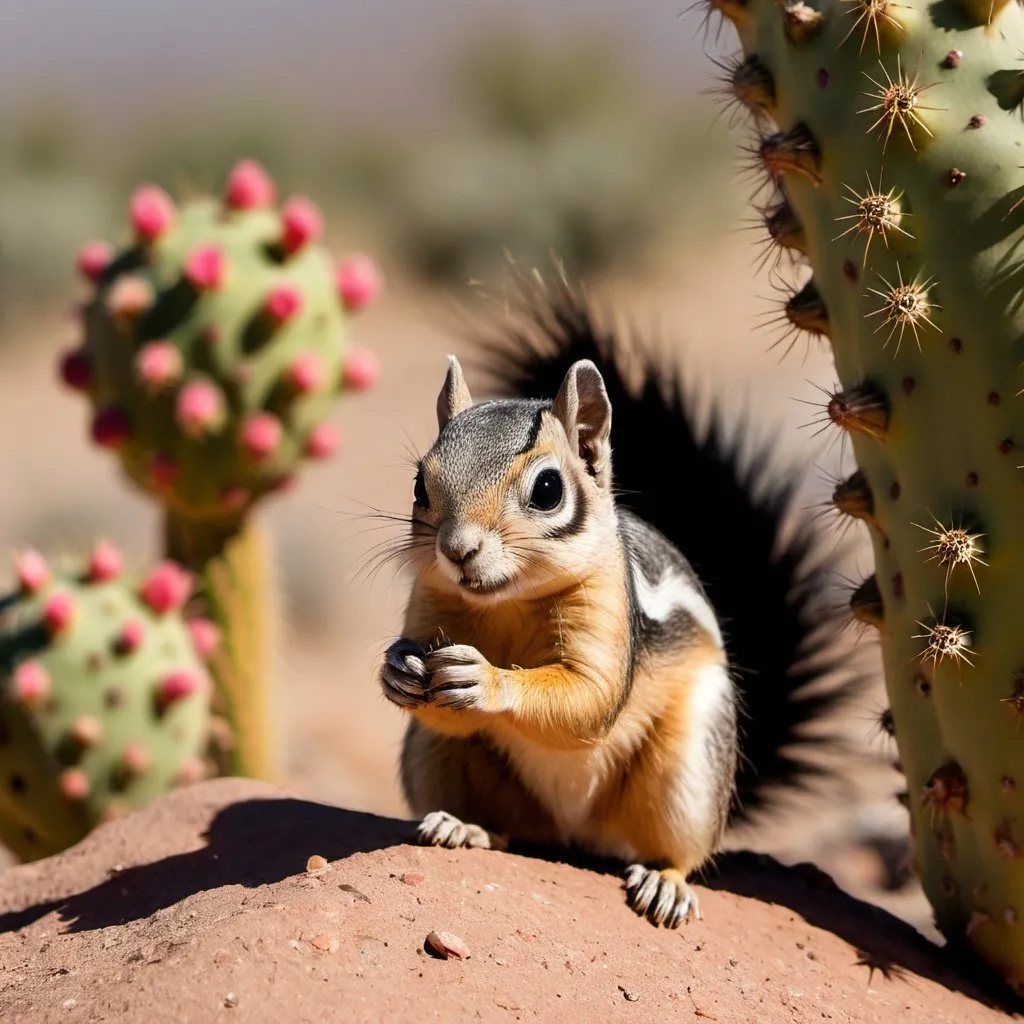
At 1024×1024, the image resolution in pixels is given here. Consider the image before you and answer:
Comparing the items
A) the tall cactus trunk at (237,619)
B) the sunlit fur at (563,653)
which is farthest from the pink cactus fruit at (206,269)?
the sunlit fur at (563,653)

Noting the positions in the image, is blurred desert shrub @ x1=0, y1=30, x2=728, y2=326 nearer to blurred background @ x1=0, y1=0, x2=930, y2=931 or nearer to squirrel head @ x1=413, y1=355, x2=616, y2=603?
blurred background @ x1=0, y1=0, x2=930, y2=931

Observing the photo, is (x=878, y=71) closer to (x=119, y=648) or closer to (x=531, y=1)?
(x=119, y=648)

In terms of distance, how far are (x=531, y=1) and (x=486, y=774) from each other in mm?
65628

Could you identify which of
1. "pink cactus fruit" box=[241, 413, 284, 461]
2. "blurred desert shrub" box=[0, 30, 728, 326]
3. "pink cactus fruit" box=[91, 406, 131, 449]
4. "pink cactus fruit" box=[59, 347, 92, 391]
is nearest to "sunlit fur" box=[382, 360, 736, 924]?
"pink cactus fruit" box=[241, 413, 284, 461]

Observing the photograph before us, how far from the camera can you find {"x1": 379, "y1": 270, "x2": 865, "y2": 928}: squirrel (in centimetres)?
377

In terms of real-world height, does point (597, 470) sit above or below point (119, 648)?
above

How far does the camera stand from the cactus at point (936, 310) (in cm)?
367

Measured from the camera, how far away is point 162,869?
4387 millimetres

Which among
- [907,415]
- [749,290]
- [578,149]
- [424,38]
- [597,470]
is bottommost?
[597,470]

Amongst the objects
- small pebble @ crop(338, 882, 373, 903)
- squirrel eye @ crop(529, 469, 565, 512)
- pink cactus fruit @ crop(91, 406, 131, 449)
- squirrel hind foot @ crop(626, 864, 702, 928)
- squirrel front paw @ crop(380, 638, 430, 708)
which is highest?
squirrel eye @ crop(529, 469, 565, 512)

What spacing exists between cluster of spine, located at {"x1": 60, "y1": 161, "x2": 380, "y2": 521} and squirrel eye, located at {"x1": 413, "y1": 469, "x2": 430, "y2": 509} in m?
2.12

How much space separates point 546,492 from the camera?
3.81 meters

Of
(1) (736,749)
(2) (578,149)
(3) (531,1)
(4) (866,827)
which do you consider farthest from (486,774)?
(3) (531,1)

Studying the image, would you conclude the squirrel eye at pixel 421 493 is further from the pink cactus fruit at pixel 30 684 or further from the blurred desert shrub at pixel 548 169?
the blurred desert shrub at pixel 548 169
